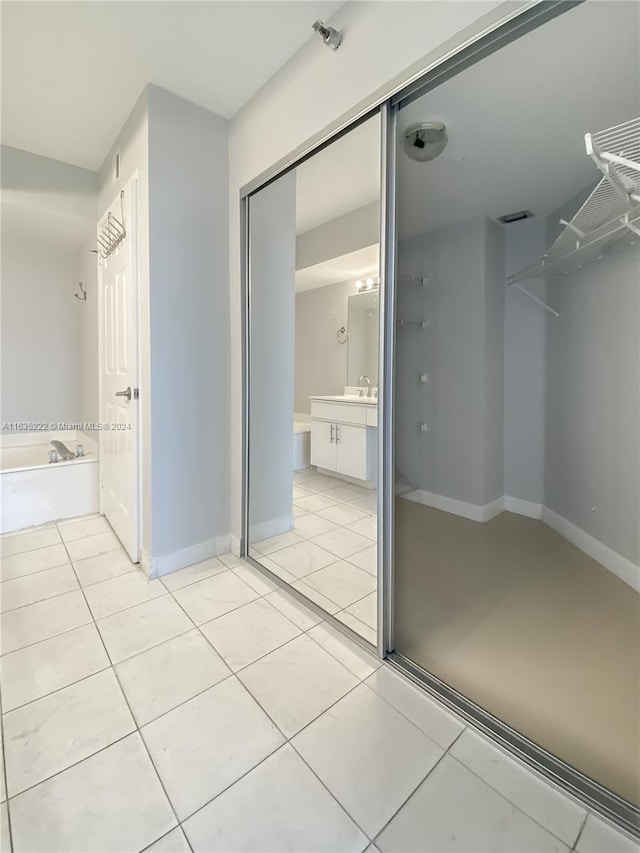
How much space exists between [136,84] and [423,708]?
310 cm

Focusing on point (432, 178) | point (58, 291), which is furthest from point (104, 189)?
point (432, 178)

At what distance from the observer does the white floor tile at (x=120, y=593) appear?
186 centimetres

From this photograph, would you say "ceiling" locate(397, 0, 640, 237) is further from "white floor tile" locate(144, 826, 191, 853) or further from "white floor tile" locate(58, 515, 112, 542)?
"white floor tile" locate(58, 515, 112, 542)

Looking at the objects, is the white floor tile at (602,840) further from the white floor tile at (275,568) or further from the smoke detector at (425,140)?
the smoke detector at (425,140)

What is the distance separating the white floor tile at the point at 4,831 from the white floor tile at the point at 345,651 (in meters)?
1.03

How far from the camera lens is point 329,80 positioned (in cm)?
159

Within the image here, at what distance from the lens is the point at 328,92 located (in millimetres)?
1603

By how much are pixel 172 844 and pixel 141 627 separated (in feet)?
3.03

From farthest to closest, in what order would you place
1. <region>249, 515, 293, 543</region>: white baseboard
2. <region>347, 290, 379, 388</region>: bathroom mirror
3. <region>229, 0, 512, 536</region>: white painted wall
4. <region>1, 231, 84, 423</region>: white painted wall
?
<region>1, 231, 84, 423</region>: white painted wall → <region>249, 515, 293, 543</region>: white baseboard → <region>347, 290, 379, 388</region>: bathroom mirror → <region>229, 0, 512, 536</region>: white painted wall

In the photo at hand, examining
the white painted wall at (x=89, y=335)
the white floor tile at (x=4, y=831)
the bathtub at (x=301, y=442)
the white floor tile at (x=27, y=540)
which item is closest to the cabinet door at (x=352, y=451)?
the bathtub at (x=301, y=442)

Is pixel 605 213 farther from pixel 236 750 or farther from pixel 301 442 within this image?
pixel 236 750

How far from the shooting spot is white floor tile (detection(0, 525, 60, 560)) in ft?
7.89

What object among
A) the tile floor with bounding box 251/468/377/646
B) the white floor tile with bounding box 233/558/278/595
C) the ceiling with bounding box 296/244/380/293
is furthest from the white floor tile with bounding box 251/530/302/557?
the ceiling with bounding box 296/244/380/293

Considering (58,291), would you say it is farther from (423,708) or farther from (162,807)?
(423,708)
